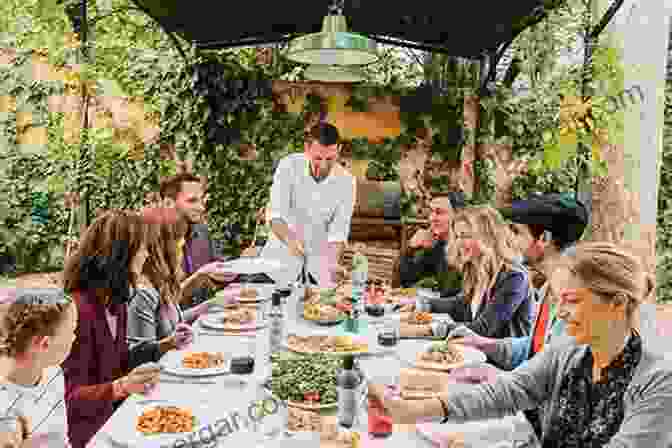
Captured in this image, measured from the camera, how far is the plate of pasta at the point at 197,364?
1.94 metres

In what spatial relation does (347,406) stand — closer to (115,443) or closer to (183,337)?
(115,443)

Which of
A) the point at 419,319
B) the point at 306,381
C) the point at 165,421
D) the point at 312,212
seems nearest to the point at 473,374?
the point at 306,381

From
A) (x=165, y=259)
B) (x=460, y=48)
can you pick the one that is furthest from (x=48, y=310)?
(x=460, y=48)

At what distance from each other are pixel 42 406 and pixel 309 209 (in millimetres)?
2794

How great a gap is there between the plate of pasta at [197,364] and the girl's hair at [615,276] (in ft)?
3.81

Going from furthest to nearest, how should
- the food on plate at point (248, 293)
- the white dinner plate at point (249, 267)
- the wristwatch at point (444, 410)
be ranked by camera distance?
1. the food on plate at point (248, 293)
2. the white dinner plate at point (249, 267)
3. the wristwatch at point (444, 410)

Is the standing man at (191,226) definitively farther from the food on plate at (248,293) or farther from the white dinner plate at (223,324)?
the white dinner plate at (223,324)

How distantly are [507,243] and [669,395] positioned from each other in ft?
5.00

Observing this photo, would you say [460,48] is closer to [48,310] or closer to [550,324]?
[550,324]

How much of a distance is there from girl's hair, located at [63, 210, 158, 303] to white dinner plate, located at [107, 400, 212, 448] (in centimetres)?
49

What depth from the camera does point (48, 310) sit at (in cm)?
149

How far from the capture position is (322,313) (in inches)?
108

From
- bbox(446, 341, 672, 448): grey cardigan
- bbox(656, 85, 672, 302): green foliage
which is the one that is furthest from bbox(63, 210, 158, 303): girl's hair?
bbox(656, 85, 672, 302): green foliage

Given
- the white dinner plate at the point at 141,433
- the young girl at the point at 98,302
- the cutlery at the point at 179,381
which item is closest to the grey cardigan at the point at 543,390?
the white dinner plate at the point at 141,433
